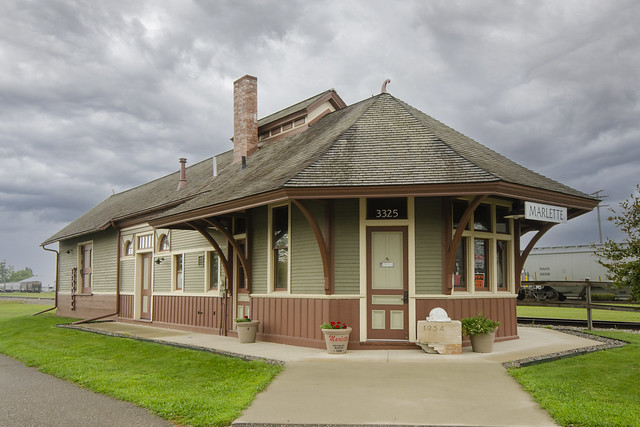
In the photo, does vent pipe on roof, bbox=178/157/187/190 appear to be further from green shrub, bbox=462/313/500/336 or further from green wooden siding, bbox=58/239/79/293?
green shrub, bbox=462/313/500/336

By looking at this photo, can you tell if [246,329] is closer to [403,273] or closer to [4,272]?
[403,273]

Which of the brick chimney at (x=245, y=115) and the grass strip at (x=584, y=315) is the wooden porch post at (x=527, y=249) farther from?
the grass strip at (x=584, y=315)

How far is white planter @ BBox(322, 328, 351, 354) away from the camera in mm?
10273

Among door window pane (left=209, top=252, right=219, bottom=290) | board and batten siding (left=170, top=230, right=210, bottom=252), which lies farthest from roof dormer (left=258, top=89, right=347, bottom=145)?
door window pane (left=209, top=252, right=219, bottom=290)

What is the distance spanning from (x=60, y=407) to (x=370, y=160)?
664 cm

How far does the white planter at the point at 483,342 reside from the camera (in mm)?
10156

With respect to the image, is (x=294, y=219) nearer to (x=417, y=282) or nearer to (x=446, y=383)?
(x=417, y=282)

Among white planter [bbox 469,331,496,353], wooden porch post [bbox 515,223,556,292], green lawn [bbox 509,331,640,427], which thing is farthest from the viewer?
wooden porch post [bbox 515,223,556,292]

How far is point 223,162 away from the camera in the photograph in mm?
20141

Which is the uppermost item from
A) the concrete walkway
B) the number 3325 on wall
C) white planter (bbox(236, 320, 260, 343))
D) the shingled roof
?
the shingled roof

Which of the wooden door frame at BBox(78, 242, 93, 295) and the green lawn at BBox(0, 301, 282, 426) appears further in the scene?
the wooden door frame at BBox(78, 242, 93, 295)

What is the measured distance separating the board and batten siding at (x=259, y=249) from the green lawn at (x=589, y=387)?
19.8 ft

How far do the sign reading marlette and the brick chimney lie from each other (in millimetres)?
9392

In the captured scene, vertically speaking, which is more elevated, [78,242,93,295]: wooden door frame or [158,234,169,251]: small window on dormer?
[158,234,169,251]: small window on dormer
